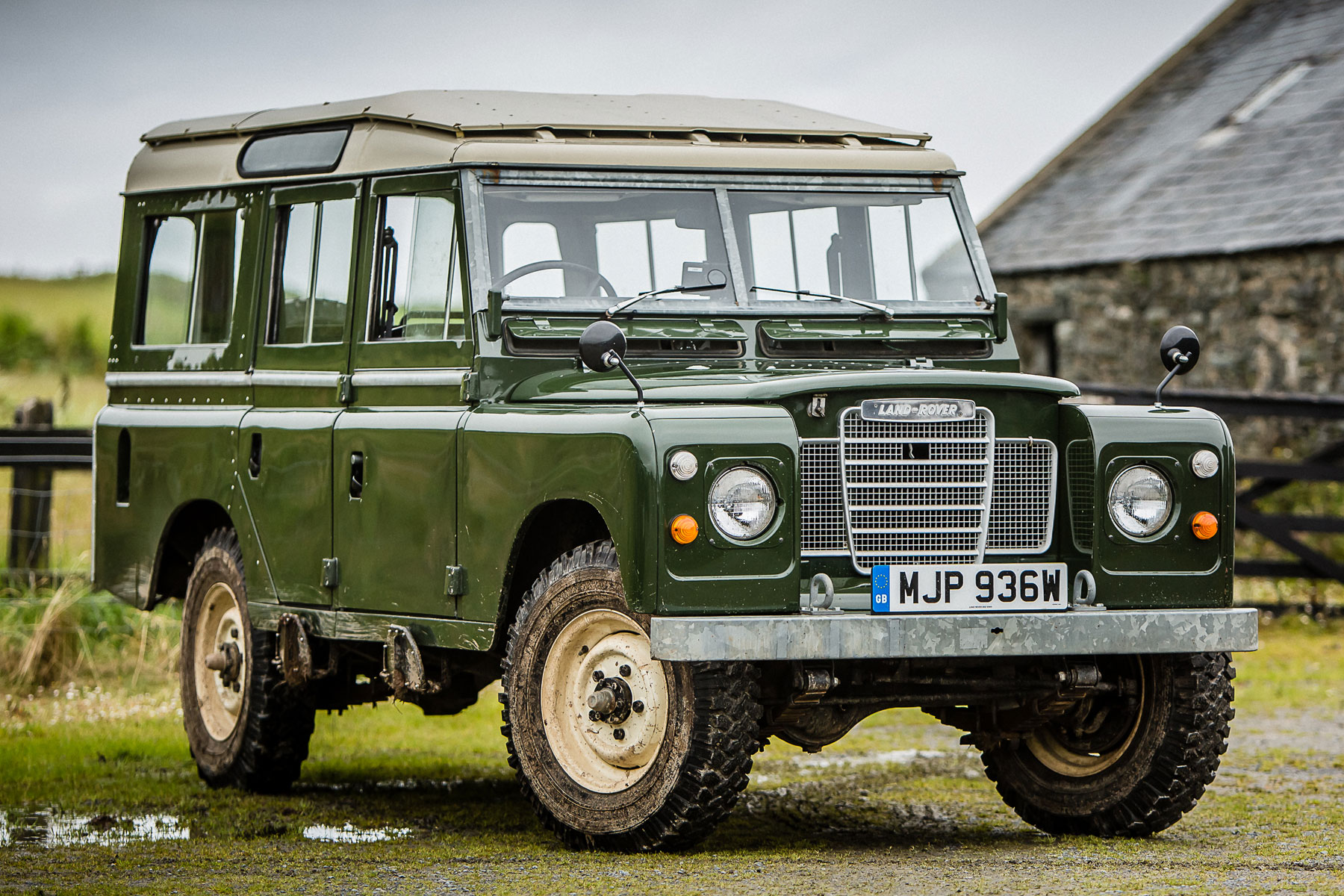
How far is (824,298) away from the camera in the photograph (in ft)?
26.1

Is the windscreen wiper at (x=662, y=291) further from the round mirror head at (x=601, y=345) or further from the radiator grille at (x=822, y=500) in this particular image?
the radiator grille at (x=822, y=500)

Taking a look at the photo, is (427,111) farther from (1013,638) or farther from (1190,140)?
(1190,140)

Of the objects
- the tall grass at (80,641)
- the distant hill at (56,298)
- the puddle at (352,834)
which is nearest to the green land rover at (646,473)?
the puddle at (352,834)

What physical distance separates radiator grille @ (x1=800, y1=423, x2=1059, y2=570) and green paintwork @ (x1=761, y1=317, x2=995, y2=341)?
104 cm

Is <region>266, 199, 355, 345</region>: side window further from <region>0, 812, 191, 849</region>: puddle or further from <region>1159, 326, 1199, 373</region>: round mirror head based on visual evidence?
<region>1159, 326, 1199, 373</region>: round mirror head

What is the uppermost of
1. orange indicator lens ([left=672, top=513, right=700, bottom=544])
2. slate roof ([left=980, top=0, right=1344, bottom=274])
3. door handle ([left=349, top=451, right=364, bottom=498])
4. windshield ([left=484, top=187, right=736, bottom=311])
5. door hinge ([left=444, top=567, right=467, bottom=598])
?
slate roof ([left=980, top=0, right=1344, bottom=274])

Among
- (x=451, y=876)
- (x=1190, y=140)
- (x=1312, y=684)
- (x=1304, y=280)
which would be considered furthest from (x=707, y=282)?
(x=1190, y=140)

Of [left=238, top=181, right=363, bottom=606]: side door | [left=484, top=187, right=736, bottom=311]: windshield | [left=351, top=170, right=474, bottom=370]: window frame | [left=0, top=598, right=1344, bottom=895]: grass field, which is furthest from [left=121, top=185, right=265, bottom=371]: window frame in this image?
[left=0, top=598, right=1344, bottom=895]: grass field

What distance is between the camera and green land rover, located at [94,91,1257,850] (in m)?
6.52

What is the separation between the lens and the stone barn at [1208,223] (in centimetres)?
2083

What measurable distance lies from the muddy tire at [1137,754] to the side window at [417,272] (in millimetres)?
2717

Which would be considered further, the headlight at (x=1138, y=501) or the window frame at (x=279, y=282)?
the window frame at (x=279, y=282)

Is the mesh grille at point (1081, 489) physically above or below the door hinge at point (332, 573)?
above

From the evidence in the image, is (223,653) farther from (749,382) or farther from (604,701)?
(749,382)
